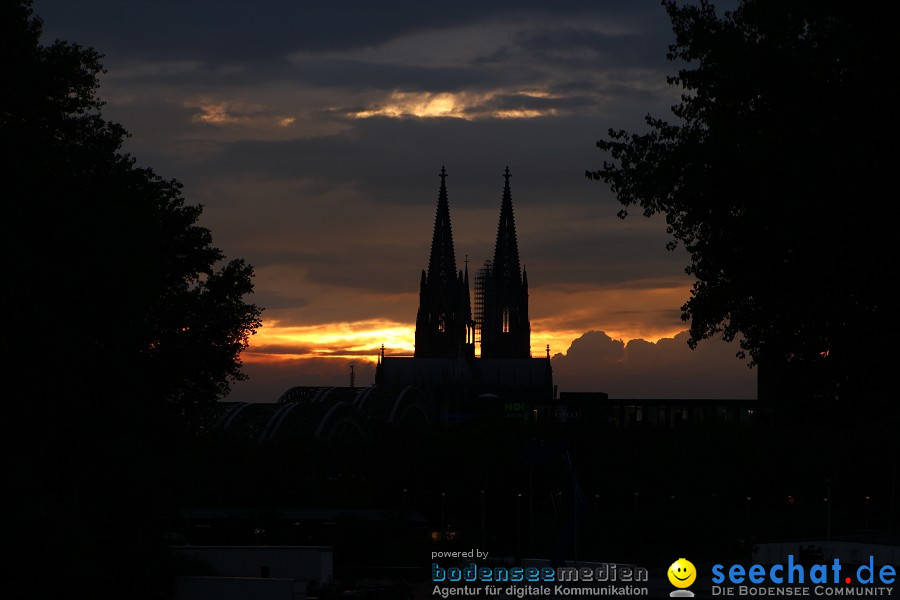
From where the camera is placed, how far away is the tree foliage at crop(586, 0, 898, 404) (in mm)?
29578

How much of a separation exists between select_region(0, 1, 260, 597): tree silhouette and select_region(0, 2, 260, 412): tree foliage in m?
0.05

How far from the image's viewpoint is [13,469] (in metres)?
35.1

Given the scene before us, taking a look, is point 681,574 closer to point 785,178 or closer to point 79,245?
point 785,178

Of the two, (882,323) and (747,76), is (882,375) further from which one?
(747,76)

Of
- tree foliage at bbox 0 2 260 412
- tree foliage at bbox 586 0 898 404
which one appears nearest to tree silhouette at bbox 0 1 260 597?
tree foliage at bbox 0 2 260 412

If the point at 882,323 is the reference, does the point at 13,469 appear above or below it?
below

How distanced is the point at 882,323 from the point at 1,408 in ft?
73.1

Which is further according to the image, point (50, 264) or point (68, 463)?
point (68, 463)

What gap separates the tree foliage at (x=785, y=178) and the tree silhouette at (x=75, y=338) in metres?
14.3

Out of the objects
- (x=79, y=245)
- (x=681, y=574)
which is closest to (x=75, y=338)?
(x=79, y=245)

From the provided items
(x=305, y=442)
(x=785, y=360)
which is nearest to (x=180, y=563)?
(x=785, y=360)

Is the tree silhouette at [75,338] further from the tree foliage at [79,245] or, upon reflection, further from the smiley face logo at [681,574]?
the smiley face logo at [681,574]

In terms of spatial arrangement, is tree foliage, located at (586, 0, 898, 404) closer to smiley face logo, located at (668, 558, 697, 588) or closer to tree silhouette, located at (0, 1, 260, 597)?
smiley face logo, located at (668, 558, 697, 588)

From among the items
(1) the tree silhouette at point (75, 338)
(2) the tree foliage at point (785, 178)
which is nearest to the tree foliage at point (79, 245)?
(1) the tree silhouette at point (75, 338)
